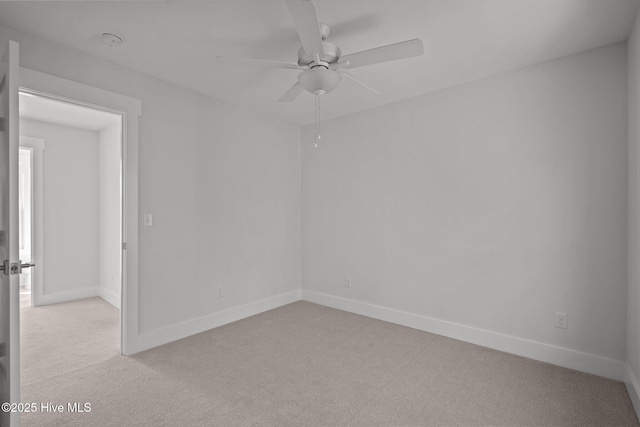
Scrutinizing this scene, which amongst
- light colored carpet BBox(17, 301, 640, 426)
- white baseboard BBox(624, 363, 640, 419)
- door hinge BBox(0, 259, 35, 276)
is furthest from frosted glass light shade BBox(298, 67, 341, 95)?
white baseboard BBox(624, 363, 640, 419)

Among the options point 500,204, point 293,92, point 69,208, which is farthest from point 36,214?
point 500,204

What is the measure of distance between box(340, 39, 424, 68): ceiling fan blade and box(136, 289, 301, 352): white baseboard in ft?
8.86

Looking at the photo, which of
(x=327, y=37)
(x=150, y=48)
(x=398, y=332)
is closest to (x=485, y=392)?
(x=398, y=332)

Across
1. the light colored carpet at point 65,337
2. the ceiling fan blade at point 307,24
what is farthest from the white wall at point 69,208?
the ceiling fan blade at point 307,24

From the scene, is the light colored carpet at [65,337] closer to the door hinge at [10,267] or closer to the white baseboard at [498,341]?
the door hinge at [10,267]

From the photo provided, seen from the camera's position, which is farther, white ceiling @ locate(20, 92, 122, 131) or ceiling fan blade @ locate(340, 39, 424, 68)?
white ceiling @ locate(20, 92, 122, 131)

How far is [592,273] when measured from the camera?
8.14 ft

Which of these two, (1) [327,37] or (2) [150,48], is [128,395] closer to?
(2) [150,48]

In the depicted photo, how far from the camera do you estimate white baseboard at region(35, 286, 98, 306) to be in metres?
4.28

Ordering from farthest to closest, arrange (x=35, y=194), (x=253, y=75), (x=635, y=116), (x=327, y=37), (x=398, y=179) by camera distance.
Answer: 1. (x=35, y=194)
2. (x=398, y=179)
3. (x=253, y=75)
4. (x=327, y=37)
5. (x=635, y=116)

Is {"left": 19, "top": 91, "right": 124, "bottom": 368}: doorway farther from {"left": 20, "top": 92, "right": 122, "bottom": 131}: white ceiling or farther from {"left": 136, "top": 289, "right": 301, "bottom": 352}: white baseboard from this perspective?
{"left": 136, "top": 289, "right": 301, "bottom": 352}: white baseboard

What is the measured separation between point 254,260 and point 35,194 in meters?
2.97

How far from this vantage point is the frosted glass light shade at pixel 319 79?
2.07 meters

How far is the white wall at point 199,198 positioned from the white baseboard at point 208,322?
0.01m
